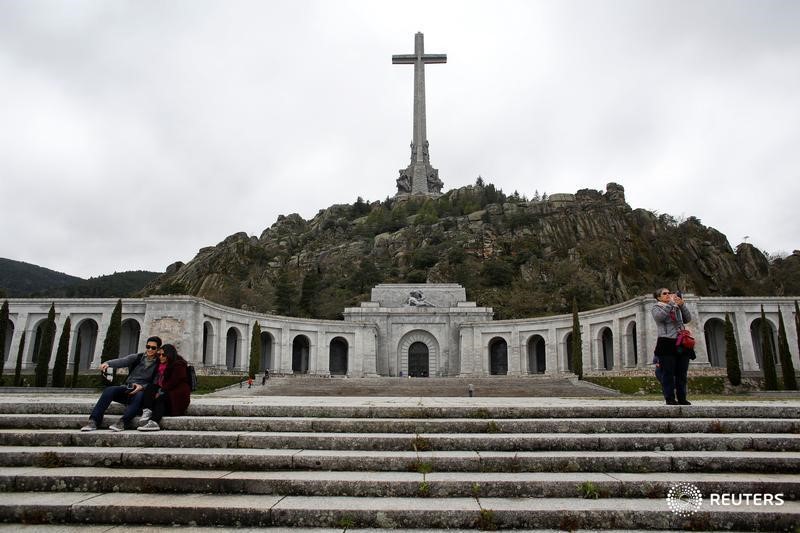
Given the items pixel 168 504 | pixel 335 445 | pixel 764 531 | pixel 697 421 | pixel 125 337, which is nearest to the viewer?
pixel 764 531

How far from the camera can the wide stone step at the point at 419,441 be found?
7238 mm

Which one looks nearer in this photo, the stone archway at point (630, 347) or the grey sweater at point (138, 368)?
the grey sweater at point (138, 368)

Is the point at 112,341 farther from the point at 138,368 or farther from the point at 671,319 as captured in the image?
the point at 671,319

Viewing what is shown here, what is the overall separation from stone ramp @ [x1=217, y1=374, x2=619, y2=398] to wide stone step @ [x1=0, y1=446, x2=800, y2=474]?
2362 cm

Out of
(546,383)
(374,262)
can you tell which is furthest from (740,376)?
(374,262)

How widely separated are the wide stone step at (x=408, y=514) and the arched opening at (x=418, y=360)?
44.3m

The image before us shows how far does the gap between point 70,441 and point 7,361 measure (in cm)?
3955

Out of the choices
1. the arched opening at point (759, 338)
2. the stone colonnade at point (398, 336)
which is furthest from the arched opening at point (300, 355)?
the arched opening at point (759, 338)

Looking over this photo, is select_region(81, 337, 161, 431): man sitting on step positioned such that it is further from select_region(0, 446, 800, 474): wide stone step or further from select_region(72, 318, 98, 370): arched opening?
select_region(72, 318, 98, 370): arched opening

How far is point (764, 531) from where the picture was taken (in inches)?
210

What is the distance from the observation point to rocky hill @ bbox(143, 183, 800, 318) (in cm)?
6544

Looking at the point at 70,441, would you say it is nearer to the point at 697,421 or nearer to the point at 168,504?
the point at 168,504

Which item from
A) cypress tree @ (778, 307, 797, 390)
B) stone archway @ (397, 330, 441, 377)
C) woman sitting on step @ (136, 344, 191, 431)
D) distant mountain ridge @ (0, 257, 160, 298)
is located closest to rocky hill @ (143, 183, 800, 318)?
distant mountain ridge @ (0, 257, 160, 298)

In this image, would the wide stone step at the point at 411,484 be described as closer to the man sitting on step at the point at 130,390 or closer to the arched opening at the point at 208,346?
the man sitting on step at the point at 130,390
